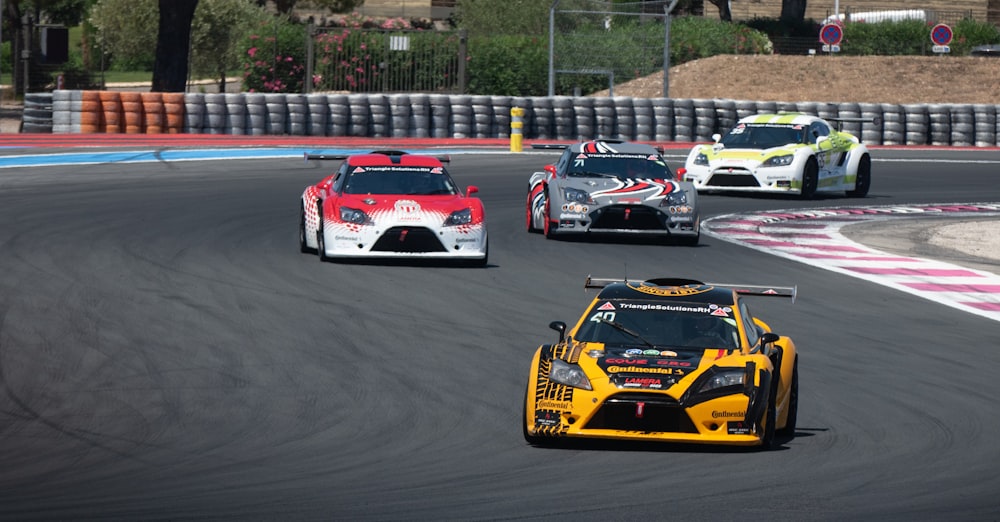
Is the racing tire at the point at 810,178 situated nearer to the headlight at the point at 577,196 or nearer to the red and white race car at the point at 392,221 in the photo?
the headlight at the point at 577,196

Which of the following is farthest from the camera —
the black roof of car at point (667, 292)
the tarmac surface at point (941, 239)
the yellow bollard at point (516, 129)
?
the yellow bollard at point (516, 129)

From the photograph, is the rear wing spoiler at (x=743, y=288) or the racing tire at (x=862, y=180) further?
the racing tire at (x=862, y=180)

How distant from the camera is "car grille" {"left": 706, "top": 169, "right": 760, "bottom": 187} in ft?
88.7

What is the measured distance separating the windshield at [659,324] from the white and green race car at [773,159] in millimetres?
15897

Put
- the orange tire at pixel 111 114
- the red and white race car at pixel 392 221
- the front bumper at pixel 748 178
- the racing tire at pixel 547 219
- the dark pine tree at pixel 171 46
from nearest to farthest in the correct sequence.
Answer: the red and white race car at pixel 392 221, the racing tire at pixel 547 219, the front bumper at pixel 748 178, the orange tire at pixel 111 114, the dark pine tree at pixel 171 46

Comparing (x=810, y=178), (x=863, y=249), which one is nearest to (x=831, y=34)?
(x=810, y=178)

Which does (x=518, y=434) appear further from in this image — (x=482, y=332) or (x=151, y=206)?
(x=151, y=206)

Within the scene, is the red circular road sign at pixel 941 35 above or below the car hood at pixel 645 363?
above

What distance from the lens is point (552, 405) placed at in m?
9.92

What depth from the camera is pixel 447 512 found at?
8.06 m

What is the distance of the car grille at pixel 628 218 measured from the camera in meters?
20.9

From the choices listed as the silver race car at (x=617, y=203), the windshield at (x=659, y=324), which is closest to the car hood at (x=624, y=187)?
the silver race car at (x=617, y=203)

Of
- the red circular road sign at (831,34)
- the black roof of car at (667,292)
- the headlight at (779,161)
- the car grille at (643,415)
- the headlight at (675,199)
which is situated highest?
the red circular road sign at (831,34)

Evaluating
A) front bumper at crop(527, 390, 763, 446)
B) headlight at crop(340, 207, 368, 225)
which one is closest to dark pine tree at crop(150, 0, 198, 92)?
headlight at crop(340, 207, 368, 225)
